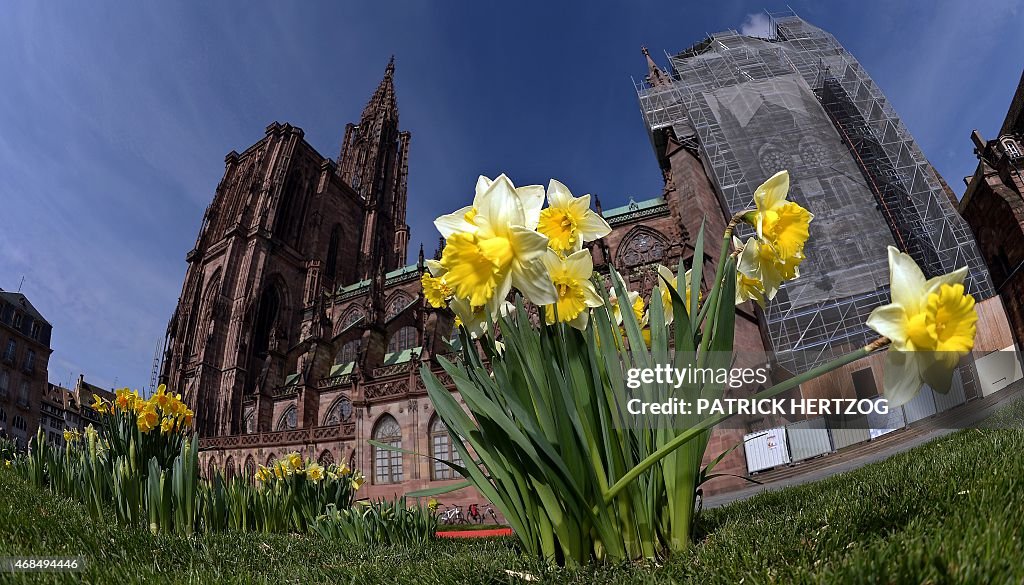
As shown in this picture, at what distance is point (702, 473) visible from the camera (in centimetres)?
161

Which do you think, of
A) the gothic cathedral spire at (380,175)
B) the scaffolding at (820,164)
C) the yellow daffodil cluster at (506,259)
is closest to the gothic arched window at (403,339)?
the gothic cathedral spire at (380,175)

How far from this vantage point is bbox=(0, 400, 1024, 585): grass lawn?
0.71 metres

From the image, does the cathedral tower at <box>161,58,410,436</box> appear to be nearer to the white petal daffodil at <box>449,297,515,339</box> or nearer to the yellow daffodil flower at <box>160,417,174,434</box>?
the yellow daffodil flower at <box>160,417,174,434</box>

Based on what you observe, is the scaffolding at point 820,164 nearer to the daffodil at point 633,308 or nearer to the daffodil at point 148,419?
the daffodil at point 633,308

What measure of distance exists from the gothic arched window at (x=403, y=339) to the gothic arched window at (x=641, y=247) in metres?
10.8

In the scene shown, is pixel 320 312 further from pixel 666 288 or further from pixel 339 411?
pixel 666 288

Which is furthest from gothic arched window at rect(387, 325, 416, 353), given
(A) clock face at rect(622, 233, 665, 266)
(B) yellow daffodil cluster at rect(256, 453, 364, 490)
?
(B) yellow daffodil cluster at rect(256, 453, 364, 490)

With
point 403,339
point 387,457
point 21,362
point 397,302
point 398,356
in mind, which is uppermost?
point 397,302

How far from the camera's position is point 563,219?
1.41 metres

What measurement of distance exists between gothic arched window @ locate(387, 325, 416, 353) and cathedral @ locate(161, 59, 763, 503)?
0.19 feet

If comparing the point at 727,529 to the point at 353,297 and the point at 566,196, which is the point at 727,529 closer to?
the point at 566,196

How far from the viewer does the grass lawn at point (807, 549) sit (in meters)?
0.71

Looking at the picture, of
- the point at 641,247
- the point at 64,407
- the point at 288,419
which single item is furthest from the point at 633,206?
the point at 64,407

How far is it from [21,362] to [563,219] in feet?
146
